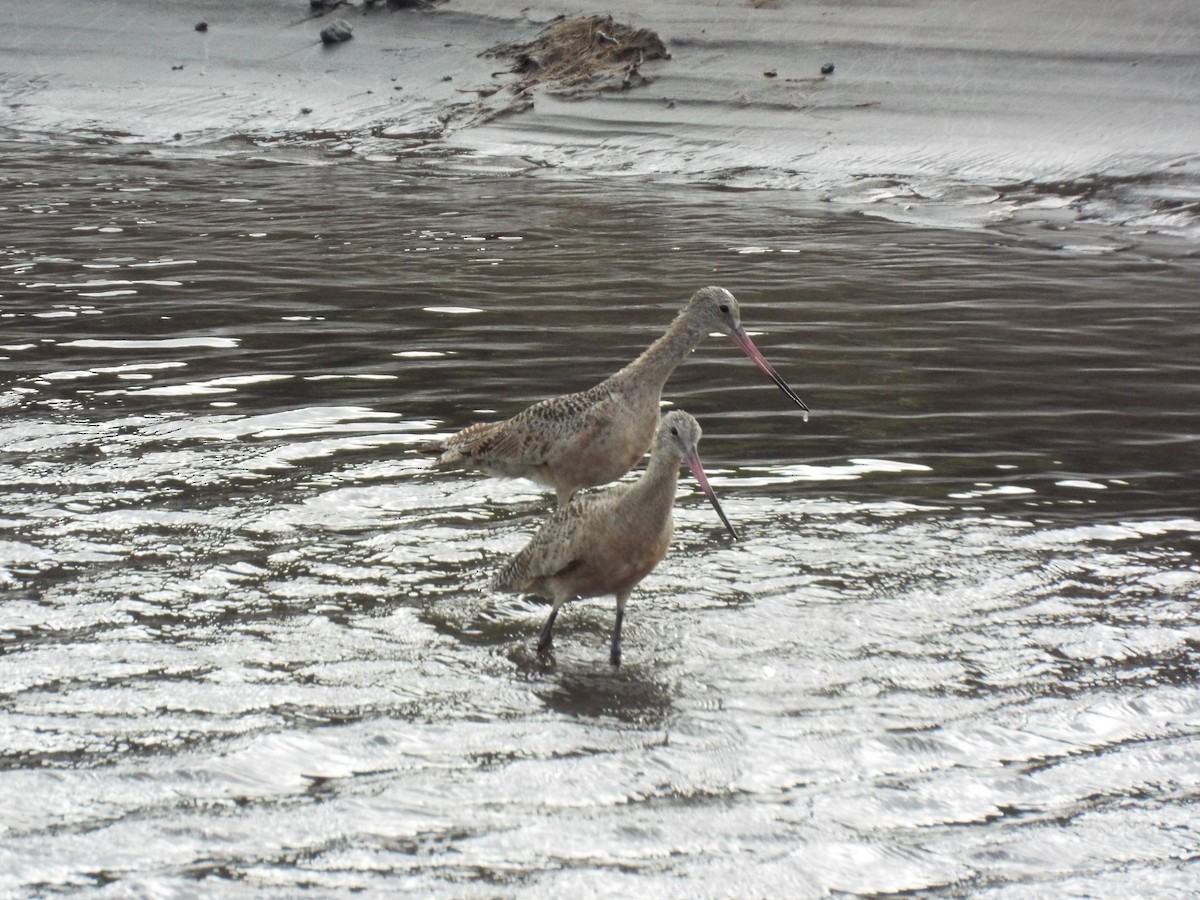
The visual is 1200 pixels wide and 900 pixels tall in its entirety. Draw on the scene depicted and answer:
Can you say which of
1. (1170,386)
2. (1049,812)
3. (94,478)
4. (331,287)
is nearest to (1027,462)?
(1170,386)

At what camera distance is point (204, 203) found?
15.2 meters

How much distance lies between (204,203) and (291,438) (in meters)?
8.03

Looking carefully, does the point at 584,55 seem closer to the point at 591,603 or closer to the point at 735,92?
the point at 735,92

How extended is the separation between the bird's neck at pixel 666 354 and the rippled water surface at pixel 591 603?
65 cm

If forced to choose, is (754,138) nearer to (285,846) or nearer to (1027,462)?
(1027,462)

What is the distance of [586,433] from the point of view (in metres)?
6.77

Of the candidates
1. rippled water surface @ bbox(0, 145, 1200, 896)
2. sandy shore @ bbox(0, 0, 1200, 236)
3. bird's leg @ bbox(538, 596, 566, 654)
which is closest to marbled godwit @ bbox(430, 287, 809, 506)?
rippled water surface @ bbox(0, 145, 1200, 896)

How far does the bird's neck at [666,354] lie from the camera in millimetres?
6883

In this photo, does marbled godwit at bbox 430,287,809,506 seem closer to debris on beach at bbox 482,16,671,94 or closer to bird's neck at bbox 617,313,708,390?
bird's neck at bbox 617,313,708,390

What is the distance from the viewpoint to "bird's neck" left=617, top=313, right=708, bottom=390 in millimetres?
6883

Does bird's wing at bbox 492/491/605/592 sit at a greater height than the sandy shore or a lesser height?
lesser

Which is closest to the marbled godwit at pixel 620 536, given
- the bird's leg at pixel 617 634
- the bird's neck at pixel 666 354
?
the bird's leg at pixel 617 634

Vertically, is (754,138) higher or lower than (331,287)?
higher

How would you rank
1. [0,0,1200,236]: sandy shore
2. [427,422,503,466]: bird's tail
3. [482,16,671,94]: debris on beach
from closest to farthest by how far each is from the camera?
[427,422,503,466]: bird's tail, [0,0,1200,236]: sandy shore, [482,16,671,94]: debris on beach
